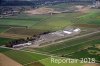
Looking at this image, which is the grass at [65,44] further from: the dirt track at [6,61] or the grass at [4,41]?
the grass at [4,41]

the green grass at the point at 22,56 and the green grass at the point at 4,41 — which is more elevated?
the green grass at the point at 22,56

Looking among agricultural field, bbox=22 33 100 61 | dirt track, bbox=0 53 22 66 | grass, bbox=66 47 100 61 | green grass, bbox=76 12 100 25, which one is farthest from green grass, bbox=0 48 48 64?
green grass, bbox=76 12 100 25

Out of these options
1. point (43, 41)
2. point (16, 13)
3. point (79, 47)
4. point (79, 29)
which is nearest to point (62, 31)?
point (79, 29)

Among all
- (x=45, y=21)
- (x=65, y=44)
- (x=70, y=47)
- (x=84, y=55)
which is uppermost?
(x=84, y=55)

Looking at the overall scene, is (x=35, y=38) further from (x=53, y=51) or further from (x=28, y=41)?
(x=53, y=51)

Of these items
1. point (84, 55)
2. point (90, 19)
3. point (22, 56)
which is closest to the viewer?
point (84, 55)

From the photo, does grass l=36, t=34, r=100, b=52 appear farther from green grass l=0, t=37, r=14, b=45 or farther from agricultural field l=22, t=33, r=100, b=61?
green grass l=0, t=37, r=14, b=45

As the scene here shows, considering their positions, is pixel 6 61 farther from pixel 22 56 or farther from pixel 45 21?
pixel 45 21

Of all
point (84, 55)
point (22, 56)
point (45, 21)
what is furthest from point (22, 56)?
point (45, 21)

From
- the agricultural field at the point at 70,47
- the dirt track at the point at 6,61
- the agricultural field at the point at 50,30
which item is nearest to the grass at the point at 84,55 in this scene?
the agricultural field at the point at 50,30
